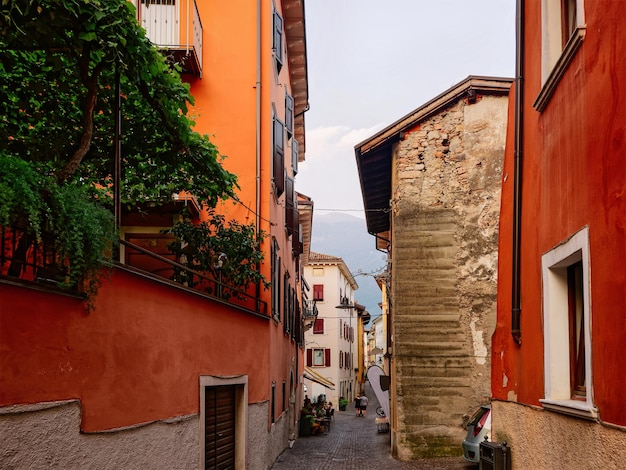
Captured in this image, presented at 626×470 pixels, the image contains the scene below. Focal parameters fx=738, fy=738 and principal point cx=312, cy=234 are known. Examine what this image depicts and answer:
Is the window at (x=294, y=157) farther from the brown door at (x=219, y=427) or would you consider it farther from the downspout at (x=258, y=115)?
the brown door at (x=219, y=427)

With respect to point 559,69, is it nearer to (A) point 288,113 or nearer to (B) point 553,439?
(B) point 553,439

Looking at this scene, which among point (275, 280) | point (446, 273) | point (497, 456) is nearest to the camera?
point (497, 456)

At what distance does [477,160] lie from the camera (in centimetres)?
1694

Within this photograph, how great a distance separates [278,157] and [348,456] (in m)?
8.29

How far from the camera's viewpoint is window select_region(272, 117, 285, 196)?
15.9 meters

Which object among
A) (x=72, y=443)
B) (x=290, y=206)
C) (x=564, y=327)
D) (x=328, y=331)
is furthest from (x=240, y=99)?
(x=328, y=331)

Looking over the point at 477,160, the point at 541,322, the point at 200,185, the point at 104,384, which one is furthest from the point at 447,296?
the point at 104,384

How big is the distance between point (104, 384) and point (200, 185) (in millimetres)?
4846

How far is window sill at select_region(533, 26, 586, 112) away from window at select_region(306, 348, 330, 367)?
1823 inches

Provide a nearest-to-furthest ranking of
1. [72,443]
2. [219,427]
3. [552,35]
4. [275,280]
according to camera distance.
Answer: [72,443] → [552,35] → [219,427] → [275,280]

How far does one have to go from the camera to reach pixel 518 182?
8.05 meters

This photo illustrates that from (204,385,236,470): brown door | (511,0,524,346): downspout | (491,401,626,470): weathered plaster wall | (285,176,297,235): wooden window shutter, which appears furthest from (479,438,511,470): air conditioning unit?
(285,176,297,235): wooden window shutter

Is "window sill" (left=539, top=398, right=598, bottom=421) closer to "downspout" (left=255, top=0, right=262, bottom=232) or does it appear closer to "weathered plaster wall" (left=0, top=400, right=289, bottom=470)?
"weathered plaster wall" (left=0, top=400, right=289, bottom=470)

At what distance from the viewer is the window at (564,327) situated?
6.00 meters
